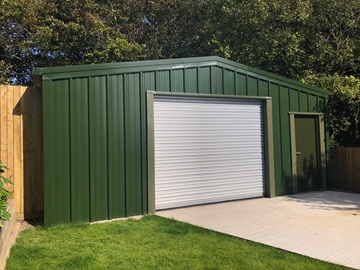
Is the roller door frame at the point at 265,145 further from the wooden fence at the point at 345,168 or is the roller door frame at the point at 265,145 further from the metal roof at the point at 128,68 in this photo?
the wooden fence at the point at 345,168

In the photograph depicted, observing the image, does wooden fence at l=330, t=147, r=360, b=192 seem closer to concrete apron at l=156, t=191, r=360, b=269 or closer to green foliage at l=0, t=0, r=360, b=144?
concrete apron at l=156, t=191, r=360, b=269

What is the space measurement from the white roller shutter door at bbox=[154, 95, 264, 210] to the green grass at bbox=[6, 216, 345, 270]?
5.43 ft

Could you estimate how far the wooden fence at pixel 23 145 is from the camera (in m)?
5.61

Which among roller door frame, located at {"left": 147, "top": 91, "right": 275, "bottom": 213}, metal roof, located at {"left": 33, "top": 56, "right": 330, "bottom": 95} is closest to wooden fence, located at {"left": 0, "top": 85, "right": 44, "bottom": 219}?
metal roof, located at {"left": 33, "top": 56, "right": 330, "bottom": 95}

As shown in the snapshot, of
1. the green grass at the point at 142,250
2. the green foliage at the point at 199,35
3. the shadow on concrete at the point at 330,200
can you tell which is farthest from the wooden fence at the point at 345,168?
the green grass at the point at 142,250

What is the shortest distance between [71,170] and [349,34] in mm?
11066

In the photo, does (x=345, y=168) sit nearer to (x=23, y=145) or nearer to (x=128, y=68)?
(x=128, y=68)

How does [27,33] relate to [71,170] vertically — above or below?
above

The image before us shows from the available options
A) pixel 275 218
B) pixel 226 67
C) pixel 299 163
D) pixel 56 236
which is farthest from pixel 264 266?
pixel 299 163

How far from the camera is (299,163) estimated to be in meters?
8.59

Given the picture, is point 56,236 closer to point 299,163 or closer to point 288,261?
point 288,261

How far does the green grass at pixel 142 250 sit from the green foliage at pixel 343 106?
710 cm

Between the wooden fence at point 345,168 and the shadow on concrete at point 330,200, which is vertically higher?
the wooden fence at point 345,168

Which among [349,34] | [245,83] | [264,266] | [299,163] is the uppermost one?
[349,34]
